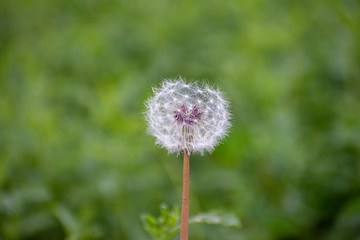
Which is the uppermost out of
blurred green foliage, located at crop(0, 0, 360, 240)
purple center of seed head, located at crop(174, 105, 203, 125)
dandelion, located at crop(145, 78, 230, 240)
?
blurred green foliage, located at crop(0, 0, 360, 240)

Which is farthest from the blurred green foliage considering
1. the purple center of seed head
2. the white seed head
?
the purple center of seed head

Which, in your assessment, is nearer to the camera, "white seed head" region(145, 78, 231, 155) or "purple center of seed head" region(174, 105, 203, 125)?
"purple center of seed head" region(174, 105, 203, 125)

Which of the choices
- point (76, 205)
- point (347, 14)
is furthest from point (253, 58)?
point (76, 205)

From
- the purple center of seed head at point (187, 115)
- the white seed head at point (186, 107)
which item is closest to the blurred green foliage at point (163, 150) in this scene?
the white seed head at point (186, 107)

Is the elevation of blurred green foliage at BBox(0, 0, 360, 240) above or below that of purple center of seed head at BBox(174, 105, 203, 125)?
above

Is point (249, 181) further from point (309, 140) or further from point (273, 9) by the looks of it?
point (273, 9)

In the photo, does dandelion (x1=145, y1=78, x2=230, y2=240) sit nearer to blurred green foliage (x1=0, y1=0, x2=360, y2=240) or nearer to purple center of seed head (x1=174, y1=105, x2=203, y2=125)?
purple center of seed head (x1=174, y1=105, x2=203, y2=125)

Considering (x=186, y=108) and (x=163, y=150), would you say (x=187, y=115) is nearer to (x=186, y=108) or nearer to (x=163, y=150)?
(x=186, y=108)
